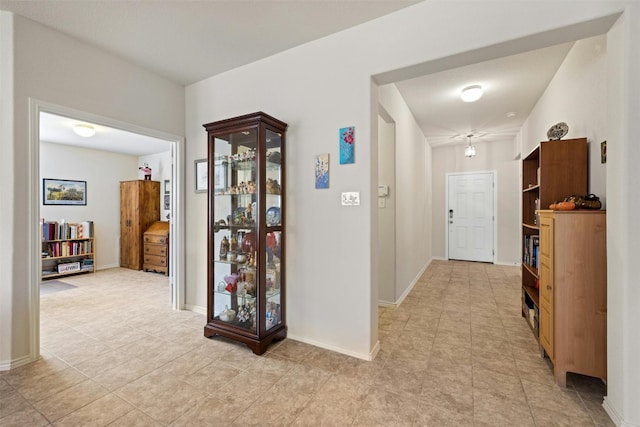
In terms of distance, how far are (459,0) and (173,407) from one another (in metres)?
3.17

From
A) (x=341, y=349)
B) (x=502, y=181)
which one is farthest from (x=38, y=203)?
(x=502, y=181)

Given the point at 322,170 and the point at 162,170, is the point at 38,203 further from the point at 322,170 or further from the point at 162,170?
the point at 162,170

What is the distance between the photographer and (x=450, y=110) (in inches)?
169

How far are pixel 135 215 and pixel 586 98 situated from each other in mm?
7029

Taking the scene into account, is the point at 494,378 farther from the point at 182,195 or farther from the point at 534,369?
the point at 182,195

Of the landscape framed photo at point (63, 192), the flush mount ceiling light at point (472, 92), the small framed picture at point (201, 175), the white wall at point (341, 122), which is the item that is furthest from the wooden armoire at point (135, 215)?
the flush mount ceiling light at point (472, 92)

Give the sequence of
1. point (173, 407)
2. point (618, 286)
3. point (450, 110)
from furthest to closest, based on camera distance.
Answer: point (450, 110)
point (173, 407)
point (618, 286)

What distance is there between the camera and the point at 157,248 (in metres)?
5.44

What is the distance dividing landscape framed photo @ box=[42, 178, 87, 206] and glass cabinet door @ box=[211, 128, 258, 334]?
15.6ft

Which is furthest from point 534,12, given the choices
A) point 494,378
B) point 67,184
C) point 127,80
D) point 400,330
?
point 67,184

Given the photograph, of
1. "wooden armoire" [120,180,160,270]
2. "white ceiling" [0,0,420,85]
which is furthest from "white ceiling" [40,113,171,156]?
"white ceiling" [0,0,420,85]

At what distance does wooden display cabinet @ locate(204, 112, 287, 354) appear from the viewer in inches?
93.4

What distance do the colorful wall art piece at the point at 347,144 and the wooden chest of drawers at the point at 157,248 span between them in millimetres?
4413

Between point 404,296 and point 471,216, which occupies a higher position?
point 471,216
